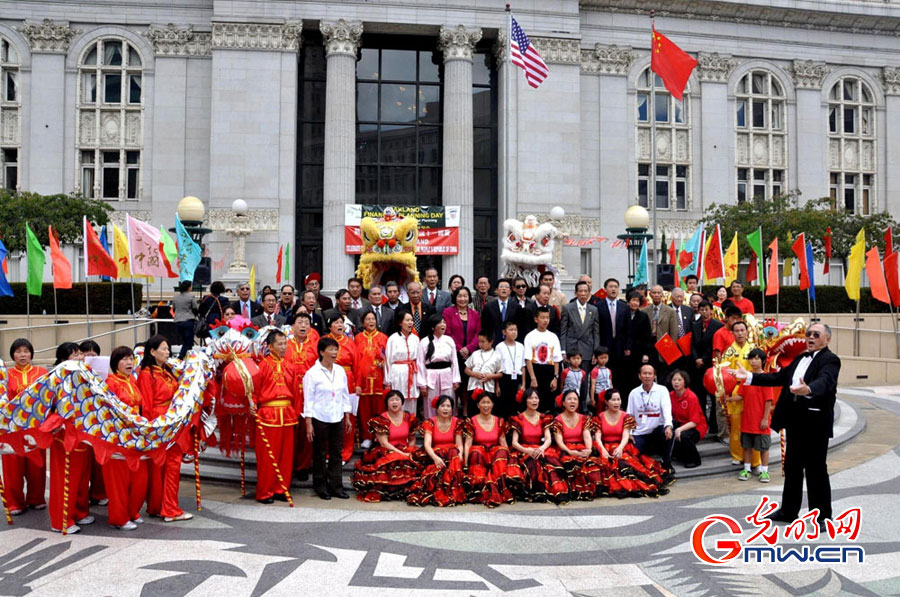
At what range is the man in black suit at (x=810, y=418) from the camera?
7660 millimetres

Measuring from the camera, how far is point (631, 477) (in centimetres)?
969

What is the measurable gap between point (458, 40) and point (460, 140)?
4097 mm

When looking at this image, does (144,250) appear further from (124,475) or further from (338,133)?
(338,133)

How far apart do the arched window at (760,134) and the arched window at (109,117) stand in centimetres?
2667

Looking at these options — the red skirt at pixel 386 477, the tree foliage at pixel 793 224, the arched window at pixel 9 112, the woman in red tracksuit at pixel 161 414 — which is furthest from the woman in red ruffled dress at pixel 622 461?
the arched window at pixel 9 112

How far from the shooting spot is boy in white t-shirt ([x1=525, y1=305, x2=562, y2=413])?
35.8 ft

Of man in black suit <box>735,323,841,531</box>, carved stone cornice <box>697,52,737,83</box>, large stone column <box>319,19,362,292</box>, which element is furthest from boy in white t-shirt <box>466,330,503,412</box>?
carved stone cornice <box>697,52,737,83</box>

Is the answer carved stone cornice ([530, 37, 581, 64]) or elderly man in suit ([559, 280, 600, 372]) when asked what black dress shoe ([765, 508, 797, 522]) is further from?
carved stone cornice ([530, 37, 581, 64])

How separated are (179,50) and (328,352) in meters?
26.6

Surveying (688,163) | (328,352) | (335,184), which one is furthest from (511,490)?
(688,163)

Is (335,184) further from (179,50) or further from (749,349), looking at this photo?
(749,349)

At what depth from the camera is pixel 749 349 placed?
11000 millimetres

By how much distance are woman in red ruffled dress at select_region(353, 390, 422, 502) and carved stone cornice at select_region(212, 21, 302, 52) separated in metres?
24.0

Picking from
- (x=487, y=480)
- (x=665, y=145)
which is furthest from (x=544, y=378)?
(x=665, y=145)
